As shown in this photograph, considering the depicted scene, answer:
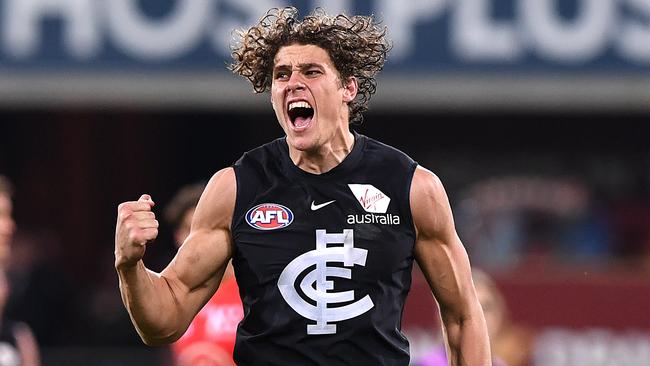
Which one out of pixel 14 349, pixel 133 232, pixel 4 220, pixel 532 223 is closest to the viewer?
pixel 133 232

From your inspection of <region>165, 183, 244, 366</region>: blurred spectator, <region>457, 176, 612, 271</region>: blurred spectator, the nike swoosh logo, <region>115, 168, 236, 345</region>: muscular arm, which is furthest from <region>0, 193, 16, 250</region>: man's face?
<region>457, 176, 612, 271</region>: blurred spectator

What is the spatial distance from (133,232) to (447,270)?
3.49 ft

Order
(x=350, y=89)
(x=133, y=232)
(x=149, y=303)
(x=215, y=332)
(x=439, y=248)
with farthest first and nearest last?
1. (x=215, y=332)
2. (x=350, y=89)
3. (x=439, y=248)
4. (x=149, y=303)
5. (x=133, y=232)

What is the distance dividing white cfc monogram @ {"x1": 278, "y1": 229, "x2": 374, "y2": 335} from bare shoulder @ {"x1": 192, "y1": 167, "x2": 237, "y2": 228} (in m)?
0.27

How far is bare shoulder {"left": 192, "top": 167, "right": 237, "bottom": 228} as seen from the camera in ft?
15.7

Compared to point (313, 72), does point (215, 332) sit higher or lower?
lower

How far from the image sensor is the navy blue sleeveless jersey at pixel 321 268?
4676mm

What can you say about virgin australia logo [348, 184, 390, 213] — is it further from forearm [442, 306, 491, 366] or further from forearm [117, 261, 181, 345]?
forearm [117, 261, 181, 345]

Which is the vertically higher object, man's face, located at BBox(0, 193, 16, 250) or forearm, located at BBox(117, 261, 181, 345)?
man's face, located at BBox(0, 193, 16, 250)

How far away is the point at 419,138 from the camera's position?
14797mm

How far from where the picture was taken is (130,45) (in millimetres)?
10930

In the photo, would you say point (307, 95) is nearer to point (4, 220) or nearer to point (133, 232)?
point (133, 232)

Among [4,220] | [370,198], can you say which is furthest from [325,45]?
[4,220]

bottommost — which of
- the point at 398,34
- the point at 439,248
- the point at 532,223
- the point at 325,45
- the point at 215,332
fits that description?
the point at 215,332
